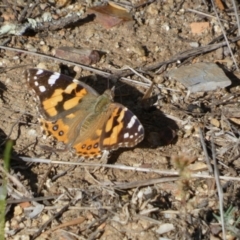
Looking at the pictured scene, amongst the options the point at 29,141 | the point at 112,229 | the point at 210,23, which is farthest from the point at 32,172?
the point at 210,23

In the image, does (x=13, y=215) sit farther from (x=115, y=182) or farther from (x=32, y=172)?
(x=115, y=182)

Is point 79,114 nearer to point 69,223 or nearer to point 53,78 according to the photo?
point 53,78

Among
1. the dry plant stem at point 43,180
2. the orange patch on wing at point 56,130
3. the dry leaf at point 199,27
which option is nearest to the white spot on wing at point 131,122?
the orange patch on wing at point 56,130

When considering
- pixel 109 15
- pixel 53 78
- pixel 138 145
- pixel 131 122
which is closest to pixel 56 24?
pixel 109 15

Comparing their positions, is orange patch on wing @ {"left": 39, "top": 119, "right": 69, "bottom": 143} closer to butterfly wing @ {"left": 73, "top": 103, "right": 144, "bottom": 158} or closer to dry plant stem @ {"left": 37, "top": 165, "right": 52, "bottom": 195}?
butterfly wing @ {"left": 73, "top": 103, "right": 144, "bottom": 158}

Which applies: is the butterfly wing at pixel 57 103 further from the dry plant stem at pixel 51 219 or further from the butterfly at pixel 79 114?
the dry plant stem at pixel 51 219

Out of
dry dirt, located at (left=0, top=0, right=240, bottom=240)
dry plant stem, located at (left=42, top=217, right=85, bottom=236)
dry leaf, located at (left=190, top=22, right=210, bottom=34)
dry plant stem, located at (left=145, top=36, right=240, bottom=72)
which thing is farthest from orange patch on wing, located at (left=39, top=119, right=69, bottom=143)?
dry leaf, located at (left=190, top=22, right=210, bottom=34)
